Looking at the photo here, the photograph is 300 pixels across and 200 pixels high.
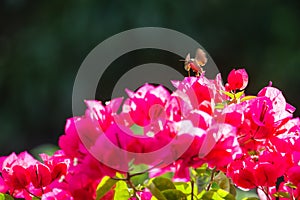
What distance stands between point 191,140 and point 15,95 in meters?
3.33

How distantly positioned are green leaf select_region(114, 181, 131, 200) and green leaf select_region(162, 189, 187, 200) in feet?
0.17

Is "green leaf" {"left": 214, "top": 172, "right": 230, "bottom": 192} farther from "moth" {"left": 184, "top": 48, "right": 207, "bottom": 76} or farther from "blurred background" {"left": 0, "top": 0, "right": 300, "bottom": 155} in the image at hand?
"blurred background" {"left": 0, "top": 0, "right": 300, "bottom": 155}

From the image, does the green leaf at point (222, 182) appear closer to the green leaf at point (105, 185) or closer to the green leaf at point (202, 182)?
the green leaf at point (202, 182)

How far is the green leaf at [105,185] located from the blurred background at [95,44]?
296 centimetres

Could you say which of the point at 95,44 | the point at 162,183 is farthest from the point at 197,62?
the point at 95,44

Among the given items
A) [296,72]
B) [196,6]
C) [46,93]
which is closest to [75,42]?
[46,93]

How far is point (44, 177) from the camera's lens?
0.70m

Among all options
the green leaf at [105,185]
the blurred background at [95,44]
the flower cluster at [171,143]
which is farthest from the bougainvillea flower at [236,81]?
the blurred background at [95,44]

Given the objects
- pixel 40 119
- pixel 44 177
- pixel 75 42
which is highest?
pixel 44 177

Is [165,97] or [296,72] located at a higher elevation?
[165,97]

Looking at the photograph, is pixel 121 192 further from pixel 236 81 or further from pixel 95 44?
pixel 95 44

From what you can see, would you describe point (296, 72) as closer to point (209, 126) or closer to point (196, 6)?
point (196, 6)

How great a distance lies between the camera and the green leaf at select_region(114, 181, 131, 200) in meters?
0.67

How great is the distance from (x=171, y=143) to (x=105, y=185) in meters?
0.08
